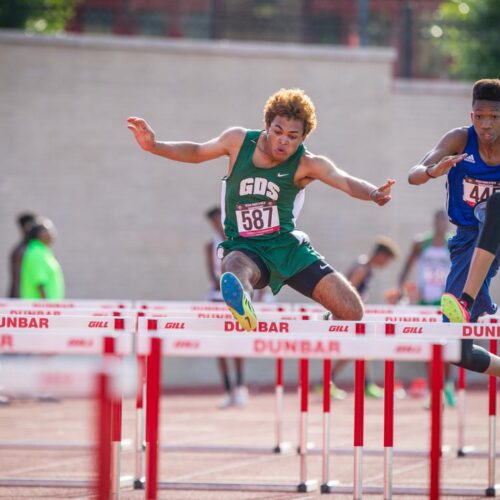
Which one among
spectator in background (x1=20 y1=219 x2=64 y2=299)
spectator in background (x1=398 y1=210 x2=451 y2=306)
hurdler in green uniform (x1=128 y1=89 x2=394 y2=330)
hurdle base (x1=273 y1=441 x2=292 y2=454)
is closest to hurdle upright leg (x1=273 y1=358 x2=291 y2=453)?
hurdle base (x1=273 y1=441 x2=292 y2=454)

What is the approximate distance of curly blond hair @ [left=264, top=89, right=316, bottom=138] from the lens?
7391 millimetres

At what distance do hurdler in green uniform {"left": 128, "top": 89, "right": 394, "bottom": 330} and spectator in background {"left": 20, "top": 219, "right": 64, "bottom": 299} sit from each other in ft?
24.3

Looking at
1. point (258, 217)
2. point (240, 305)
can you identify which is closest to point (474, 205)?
point (258, 217)

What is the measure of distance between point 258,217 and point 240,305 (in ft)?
3.29

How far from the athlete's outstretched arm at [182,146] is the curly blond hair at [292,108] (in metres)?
0.28

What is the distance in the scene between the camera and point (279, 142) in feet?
24.2

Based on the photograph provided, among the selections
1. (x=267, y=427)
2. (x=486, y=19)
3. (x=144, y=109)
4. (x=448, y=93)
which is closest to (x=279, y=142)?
(x=267, y=427)

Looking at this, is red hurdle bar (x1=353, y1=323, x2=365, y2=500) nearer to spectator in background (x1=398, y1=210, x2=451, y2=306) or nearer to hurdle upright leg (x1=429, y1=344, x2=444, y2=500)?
hurdle upright leg (x1=429, y1=344, x2=444, y2=500)

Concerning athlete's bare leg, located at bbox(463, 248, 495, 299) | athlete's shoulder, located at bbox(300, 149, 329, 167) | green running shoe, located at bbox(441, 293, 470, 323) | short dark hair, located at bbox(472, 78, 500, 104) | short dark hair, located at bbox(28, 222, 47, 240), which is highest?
short dark hair, located at bbox(472, 78, 500, 104)

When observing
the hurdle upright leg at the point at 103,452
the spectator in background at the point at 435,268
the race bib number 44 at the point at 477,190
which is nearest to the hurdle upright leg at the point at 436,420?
the hurdle upright leg at the point at 103,452

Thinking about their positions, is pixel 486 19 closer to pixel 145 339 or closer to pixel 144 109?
pixel 144 109

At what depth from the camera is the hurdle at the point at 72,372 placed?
435 centimetres

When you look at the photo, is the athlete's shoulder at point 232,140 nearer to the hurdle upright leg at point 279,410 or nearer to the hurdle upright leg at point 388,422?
the hurdle upright leg at point 388,422

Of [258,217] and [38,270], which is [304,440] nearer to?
[258,217]
